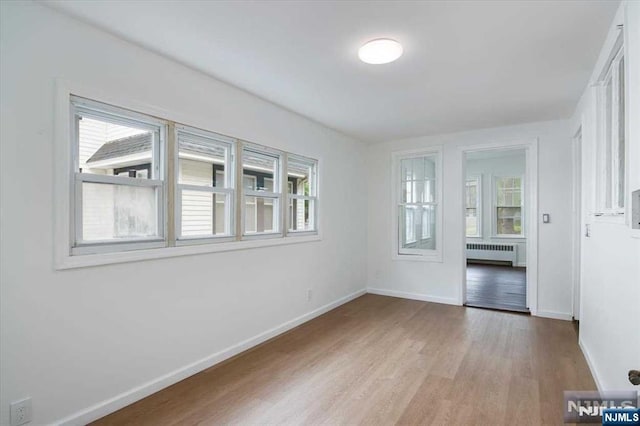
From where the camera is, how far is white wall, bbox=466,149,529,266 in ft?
26.5

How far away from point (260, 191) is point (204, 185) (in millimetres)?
723

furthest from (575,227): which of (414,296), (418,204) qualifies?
(414,296)

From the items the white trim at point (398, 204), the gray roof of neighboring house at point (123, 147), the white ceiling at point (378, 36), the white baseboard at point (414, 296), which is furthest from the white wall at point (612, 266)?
the gray roof of neighboring house at point (123, 147)

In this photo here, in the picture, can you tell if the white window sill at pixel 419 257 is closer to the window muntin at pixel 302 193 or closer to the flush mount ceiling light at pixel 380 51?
the window muntin at pixel 302 193

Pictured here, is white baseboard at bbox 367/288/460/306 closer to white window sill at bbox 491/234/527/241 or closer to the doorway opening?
the doorway opening

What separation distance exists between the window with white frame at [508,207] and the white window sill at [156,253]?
677 cm

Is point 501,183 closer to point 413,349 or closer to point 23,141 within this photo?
point 413,349

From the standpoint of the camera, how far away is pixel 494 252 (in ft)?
26.7

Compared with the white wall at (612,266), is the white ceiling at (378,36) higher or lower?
higher

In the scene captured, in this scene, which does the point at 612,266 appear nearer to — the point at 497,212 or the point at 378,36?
the point at 378,36

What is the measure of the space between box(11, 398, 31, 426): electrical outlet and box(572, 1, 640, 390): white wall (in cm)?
329

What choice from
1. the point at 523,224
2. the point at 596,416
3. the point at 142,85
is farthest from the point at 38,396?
the point at 523,224

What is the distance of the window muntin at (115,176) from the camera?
2145 mm

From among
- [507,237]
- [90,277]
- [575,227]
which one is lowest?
[507,237]
